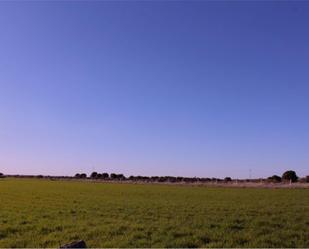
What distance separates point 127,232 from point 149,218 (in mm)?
5907

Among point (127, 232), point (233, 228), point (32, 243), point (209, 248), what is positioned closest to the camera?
point (209, 248)

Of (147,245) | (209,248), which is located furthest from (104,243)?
(209,248)

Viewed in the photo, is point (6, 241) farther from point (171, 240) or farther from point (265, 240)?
point (265, 240)

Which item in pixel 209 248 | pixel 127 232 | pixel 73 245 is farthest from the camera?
pixel 127 232

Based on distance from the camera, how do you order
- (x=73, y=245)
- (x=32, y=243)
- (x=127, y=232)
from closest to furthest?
(x=73, y=245) → (x=32, y=243) → (x=127, y=232)

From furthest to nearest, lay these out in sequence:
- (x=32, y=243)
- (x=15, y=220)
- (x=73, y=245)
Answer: (x=15, y=220)
(x=32, y=243)
(x=73, y=245)

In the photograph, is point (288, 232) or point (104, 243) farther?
point (288, 232)

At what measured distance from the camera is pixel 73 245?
1054 cm

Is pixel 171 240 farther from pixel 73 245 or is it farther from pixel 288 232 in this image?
pixel 73 245

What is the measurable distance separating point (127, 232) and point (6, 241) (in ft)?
16.7

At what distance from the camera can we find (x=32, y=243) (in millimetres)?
16578

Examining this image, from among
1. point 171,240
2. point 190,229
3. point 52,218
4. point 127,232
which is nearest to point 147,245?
point 171,240

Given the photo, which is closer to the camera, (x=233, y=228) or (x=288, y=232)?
(x=288, y=232)

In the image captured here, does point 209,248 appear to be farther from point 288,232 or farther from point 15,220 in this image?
point 15,220
